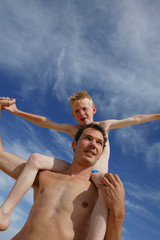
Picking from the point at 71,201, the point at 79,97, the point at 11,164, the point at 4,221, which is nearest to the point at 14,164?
the point at 11,164

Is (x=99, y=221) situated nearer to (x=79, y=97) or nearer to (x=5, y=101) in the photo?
(x=5, y=101)

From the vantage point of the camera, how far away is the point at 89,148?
3.44 metres

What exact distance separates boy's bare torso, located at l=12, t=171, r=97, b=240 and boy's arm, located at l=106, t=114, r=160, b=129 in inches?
121

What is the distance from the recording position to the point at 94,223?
8.65ft

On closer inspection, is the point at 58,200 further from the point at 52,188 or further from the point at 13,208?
the point at 13,208

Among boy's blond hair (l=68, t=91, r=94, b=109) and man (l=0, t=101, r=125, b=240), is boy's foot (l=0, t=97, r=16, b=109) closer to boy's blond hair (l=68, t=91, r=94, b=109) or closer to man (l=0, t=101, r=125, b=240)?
man (l=0, t=101, r=125, b=240)

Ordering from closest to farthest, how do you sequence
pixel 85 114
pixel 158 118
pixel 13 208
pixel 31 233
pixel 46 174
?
pixel 31 233
pixel 13 208
pixel 46 174
pixel 85 114
pixel 158 118

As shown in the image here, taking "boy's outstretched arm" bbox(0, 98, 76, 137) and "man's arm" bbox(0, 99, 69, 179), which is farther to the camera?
"boy's outstretched arm" bbox(0, 98, 76, 137)

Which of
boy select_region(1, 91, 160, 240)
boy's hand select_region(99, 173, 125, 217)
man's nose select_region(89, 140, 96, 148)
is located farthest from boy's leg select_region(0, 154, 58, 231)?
boy select_region(1, 91, 160, 240)

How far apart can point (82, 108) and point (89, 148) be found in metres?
2.55

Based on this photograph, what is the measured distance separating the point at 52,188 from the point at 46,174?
285mm

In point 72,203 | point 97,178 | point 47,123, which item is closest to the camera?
point 72,203

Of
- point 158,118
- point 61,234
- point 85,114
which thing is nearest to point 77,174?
point 61,234

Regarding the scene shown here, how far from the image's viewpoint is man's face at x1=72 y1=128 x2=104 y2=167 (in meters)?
3.41
